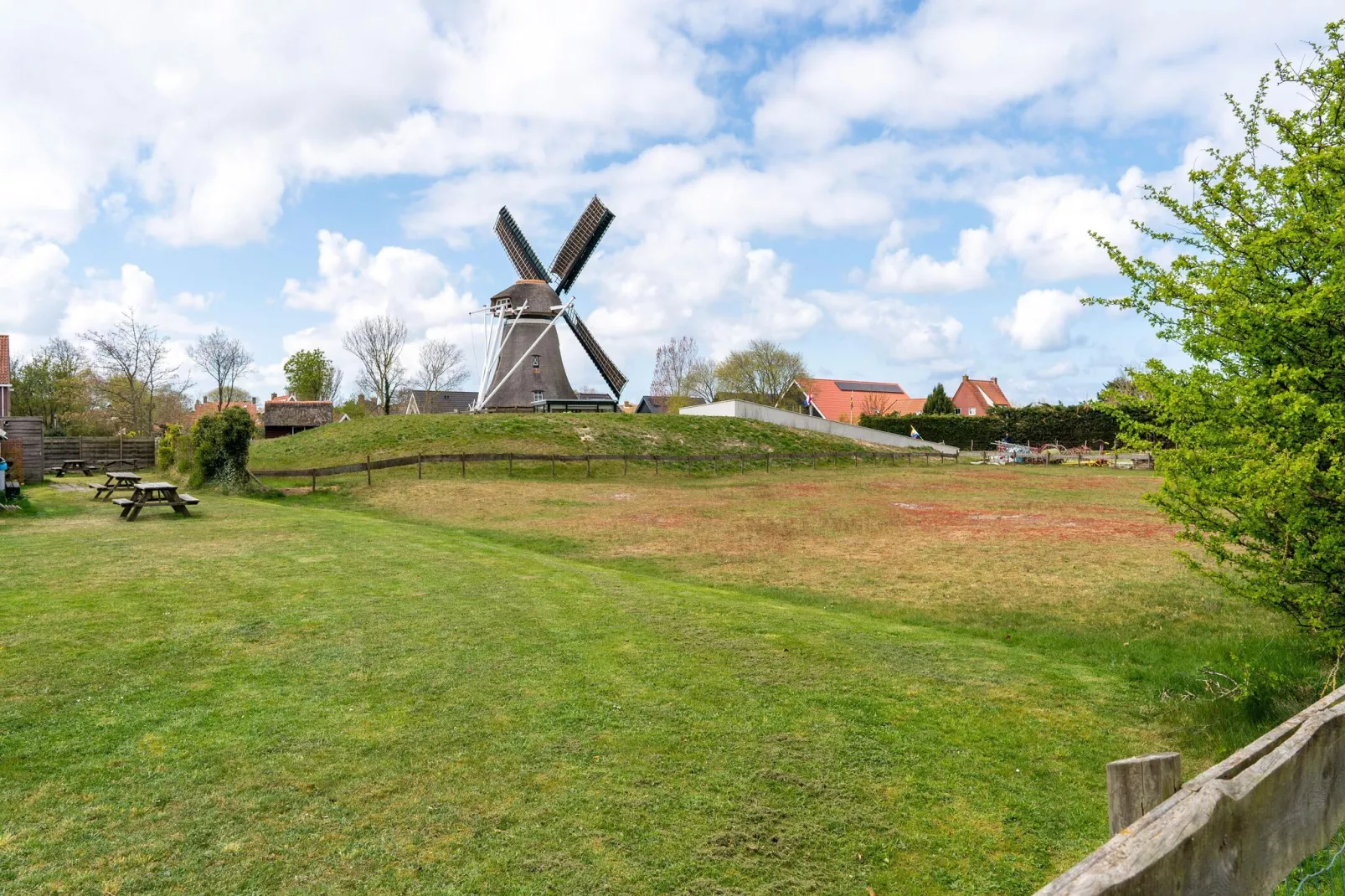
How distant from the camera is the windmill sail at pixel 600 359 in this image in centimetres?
5769

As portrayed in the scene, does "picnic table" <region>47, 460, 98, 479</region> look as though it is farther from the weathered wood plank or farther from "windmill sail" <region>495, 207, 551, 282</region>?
the weathered wood plank

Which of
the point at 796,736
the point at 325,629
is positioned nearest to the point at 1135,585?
the point at 796,736

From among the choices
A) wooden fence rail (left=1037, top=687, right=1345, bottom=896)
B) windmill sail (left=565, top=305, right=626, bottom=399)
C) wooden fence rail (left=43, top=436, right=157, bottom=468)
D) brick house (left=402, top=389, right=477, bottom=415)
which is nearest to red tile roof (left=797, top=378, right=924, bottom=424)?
windmill sail (left=565, top=305, right=626, bottom=399)

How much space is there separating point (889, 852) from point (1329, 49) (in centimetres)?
750

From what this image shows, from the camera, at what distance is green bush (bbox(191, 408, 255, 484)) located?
25.5 metres

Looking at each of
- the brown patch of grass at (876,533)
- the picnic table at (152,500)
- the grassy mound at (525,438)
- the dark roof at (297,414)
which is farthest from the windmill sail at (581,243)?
the picnic table at (152,500)

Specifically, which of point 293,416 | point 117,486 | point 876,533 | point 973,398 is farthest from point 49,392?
point 973,398

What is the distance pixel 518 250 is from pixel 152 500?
42594mm

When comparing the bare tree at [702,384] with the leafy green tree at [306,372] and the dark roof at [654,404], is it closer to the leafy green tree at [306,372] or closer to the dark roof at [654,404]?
the dark roof at [654,404]

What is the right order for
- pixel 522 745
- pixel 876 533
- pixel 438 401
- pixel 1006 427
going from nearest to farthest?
pixel 522 745 → pixel 876 533 → pixel 1006 427 → pixel 438 401

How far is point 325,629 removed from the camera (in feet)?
27.5

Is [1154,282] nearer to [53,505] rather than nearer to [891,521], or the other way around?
[891,521]

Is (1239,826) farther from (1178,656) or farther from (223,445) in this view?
(223,445)

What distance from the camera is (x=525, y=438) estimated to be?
1724 inches
